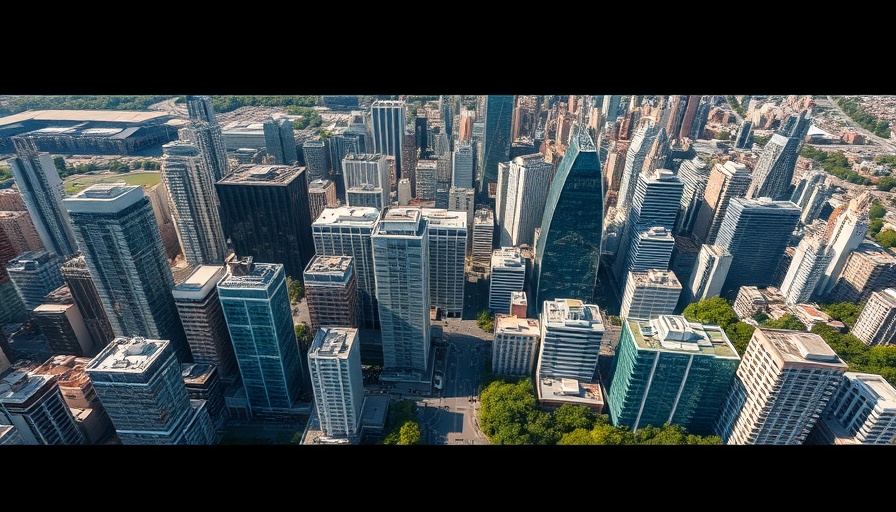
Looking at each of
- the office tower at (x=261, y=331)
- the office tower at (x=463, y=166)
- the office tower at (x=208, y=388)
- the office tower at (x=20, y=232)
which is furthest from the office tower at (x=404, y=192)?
the office tower at (x=20, y=232)

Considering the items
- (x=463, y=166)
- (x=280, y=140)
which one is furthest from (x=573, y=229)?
(x=280, y=140)

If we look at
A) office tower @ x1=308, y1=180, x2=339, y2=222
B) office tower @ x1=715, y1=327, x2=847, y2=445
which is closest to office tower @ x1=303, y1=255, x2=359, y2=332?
office tower @ x1=308, y1=180, x2=339, y2=222

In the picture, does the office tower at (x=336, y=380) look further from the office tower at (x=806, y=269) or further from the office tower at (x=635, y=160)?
the office tower at (x=806, y=269)

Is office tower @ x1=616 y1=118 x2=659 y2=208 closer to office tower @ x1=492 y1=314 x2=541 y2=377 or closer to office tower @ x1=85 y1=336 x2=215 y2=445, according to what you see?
office tower @ x1=492 y1=314 x2=541 y2=377

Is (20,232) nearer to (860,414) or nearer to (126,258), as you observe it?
(126,258)

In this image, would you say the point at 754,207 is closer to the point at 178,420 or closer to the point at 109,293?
the point at 178,420

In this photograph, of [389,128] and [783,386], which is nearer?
[783,386]
